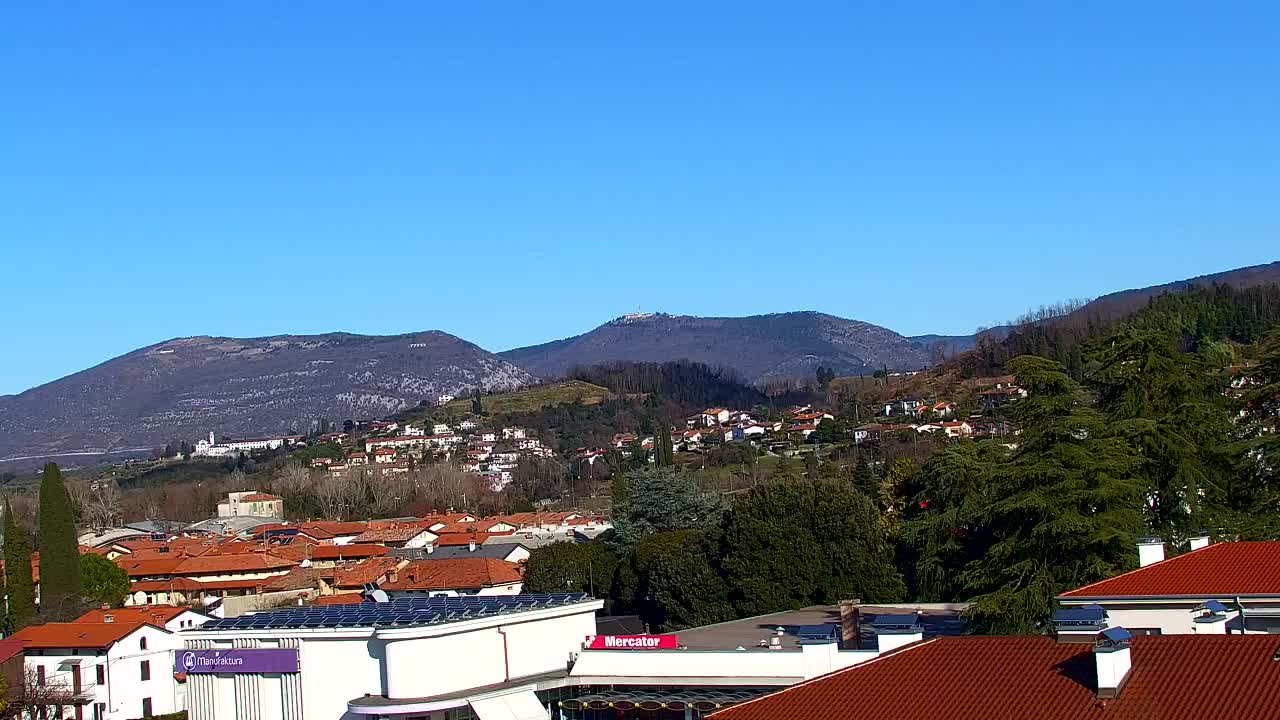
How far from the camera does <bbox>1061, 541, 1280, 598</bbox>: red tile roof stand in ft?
72.3

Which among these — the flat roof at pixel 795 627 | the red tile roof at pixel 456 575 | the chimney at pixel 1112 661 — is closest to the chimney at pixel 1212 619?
the chimney at pixel 1112 661

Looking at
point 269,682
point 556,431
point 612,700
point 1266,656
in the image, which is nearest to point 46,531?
point 269,682

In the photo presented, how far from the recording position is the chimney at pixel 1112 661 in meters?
16.1

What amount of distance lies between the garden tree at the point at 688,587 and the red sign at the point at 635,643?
23.0 m

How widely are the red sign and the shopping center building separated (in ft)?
0.11

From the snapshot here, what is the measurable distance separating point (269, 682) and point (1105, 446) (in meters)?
19.3

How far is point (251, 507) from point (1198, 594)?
4715 inches

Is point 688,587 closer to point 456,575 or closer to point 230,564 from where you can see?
point 456,575

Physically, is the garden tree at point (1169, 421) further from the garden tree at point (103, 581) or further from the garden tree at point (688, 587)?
the garden tree at point (103, 581)

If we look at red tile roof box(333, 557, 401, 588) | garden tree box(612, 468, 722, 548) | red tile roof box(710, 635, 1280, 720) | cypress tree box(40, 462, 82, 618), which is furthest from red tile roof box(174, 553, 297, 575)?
red tile roof box(710, 635, 1280, 720)

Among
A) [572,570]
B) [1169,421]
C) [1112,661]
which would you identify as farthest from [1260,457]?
[572,570]

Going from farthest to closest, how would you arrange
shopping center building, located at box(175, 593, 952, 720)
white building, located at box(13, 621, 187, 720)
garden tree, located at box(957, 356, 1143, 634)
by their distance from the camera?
white building, located at box(13, 621, 187, 720) → garden tree, located at box(957, 356, 1143, 634) → shopping center building, located at box(175, 593, 952, 720)

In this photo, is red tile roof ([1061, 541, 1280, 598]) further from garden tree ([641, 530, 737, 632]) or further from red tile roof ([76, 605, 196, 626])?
red tile roof ([76, 605, 196, 626])

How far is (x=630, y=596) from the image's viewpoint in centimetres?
5766
